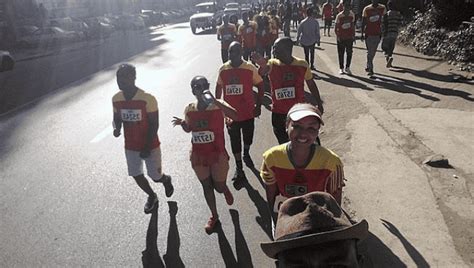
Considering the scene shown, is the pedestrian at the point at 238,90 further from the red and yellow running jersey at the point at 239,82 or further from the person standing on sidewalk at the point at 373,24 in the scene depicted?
the person standing on sidewalk at the point at 373,24

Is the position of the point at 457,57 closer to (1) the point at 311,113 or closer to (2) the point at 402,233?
(2) the point at 402,233

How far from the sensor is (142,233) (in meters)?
4.94

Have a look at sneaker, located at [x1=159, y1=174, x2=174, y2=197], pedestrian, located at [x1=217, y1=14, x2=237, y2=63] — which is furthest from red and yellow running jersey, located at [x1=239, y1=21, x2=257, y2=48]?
sneaker, located at [x1=159, y1=174, x2=174, y2=197]

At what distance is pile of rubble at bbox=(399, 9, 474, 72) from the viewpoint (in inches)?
478

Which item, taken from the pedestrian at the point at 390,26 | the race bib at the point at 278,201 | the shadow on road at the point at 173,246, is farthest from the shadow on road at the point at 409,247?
the pedestrian at the point at 390,26

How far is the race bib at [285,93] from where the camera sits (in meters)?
5.47

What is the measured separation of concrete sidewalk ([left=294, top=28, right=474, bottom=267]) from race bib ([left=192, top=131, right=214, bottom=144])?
197 cm

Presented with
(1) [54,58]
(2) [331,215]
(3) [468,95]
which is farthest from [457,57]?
(1) [54,58]

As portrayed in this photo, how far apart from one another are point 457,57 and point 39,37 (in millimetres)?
26336

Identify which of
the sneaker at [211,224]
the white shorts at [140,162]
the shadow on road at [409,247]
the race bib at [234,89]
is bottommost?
the sneaker at [211,224]

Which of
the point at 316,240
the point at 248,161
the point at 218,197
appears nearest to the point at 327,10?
the point at 248,161

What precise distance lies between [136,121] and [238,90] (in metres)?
1.62

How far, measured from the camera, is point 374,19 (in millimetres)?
11344

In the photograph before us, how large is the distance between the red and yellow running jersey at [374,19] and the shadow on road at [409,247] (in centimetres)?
805
